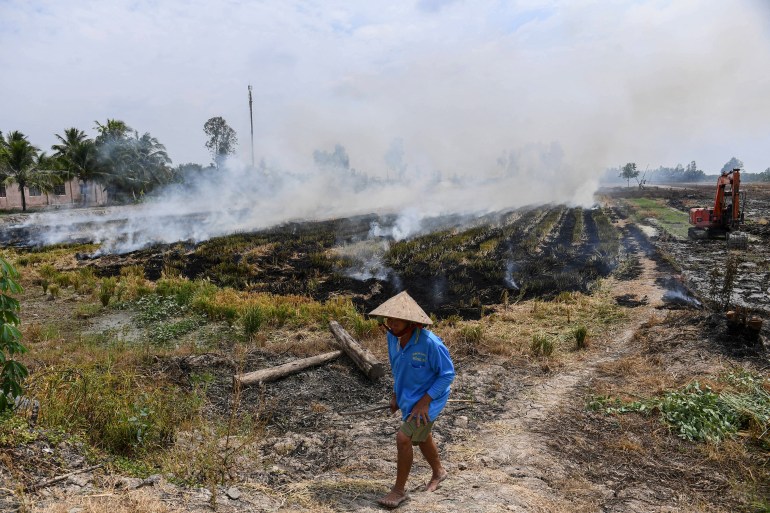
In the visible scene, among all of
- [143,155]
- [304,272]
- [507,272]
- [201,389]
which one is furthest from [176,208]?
[201,389]

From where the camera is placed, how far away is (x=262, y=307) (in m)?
9.46

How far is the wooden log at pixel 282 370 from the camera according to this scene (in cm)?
596

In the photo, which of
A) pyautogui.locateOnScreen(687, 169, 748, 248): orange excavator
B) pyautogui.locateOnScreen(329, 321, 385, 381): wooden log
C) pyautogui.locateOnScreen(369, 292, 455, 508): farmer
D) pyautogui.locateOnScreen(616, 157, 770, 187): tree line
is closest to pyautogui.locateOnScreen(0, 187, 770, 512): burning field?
pyautogui.locateOnScreen(329, 321, 385, 381): wooden log

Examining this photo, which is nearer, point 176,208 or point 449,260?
point 449,260

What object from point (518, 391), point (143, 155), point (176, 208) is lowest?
point (518, 391)

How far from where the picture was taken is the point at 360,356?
6648 mm

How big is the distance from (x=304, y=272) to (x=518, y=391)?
9.54 meters

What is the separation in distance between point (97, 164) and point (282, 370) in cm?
3801

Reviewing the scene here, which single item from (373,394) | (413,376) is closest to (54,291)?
(373,394)

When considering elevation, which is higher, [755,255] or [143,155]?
[143,155]

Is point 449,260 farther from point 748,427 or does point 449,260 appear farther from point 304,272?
point 748,427

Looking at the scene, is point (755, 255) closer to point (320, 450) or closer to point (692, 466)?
point (692, 466)

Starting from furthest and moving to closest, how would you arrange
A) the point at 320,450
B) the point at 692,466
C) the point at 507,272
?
the point at 507,272, the point at 320,450, the point at 692,466

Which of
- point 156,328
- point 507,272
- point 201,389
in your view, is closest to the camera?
point 201,389
